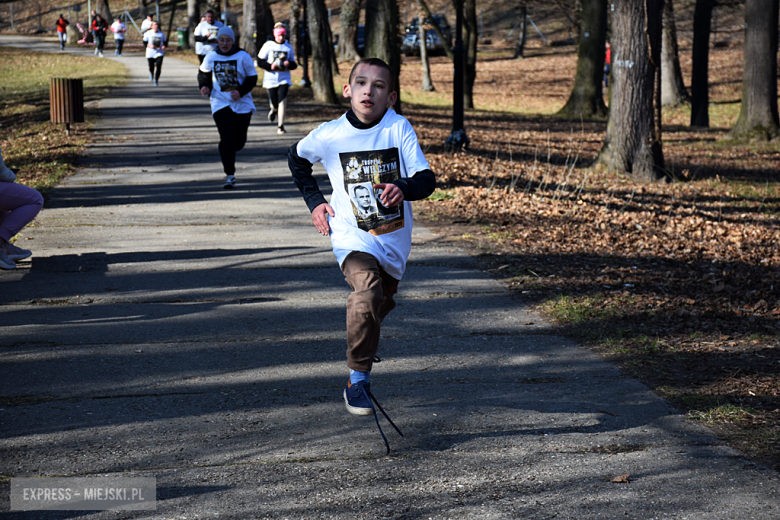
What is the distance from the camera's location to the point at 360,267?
3.84 meters

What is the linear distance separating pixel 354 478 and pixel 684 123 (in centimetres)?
2374

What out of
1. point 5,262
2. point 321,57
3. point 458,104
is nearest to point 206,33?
point 321,57

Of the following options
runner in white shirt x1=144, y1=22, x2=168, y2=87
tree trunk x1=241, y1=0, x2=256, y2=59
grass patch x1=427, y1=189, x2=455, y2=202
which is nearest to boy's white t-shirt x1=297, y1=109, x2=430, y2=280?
grass patch x1=427, y1=189, x2=455, y2=202

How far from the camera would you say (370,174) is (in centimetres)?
391

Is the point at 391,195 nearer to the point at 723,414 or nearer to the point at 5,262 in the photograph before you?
the point at 723,414

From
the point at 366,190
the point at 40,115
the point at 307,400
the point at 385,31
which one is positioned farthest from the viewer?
the point at 40,115

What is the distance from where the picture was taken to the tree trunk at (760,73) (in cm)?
1575

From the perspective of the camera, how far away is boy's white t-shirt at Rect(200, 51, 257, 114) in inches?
Result: 401

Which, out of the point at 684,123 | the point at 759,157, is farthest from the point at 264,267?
the point at 684,123

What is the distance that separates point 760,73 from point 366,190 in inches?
586

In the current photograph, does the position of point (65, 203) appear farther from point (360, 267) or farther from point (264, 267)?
point (360, 267)

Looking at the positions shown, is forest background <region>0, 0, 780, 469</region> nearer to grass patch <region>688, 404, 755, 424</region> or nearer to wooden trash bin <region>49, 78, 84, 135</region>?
grass patch <region>688, 404, 755, 424</region>

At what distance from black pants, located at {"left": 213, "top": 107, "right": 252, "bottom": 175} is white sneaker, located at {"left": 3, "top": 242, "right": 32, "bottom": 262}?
379cm

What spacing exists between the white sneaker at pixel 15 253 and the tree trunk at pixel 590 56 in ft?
60.0
